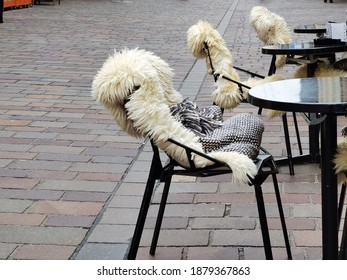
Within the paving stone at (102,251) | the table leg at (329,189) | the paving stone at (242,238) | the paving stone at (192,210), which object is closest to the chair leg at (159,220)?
the paving stone at (102,251)

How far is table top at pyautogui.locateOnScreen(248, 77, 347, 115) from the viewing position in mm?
Answer: 2361

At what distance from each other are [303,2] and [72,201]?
1828 centimetres

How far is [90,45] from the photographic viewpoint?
11.1 meters

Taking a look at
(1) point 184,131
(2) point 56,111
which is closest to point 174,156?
(1) point 184,131

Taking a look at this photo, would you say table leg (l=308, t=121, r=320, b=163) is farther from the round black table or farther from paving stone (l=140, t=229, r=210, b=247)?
the round black table

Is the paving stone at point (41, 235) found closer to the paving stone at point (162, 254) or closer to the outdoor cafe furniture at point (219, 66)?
the paving stone at point (162, 254)

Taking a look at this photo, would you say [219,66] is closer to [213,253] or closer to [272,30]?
[272,30]

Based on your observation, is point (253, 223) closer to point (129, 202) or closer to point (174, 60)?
point (129, 202)

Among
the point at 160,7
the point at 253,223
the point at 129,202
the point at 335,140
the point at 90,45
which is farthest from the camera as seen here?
the point at 160,7

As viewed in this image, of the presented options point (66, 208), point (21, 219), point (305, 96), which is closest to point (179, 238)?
point (66, 208)

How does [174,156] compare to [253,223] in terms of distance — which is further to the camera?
[253,223]

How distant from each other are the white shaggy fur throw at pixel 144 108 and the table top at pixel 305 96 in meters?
0.26

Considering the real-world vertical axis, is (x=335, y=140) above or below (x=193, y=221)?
above

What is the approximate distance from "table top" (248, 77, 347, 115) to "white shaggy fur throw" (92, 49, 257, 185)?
0.26 metres
